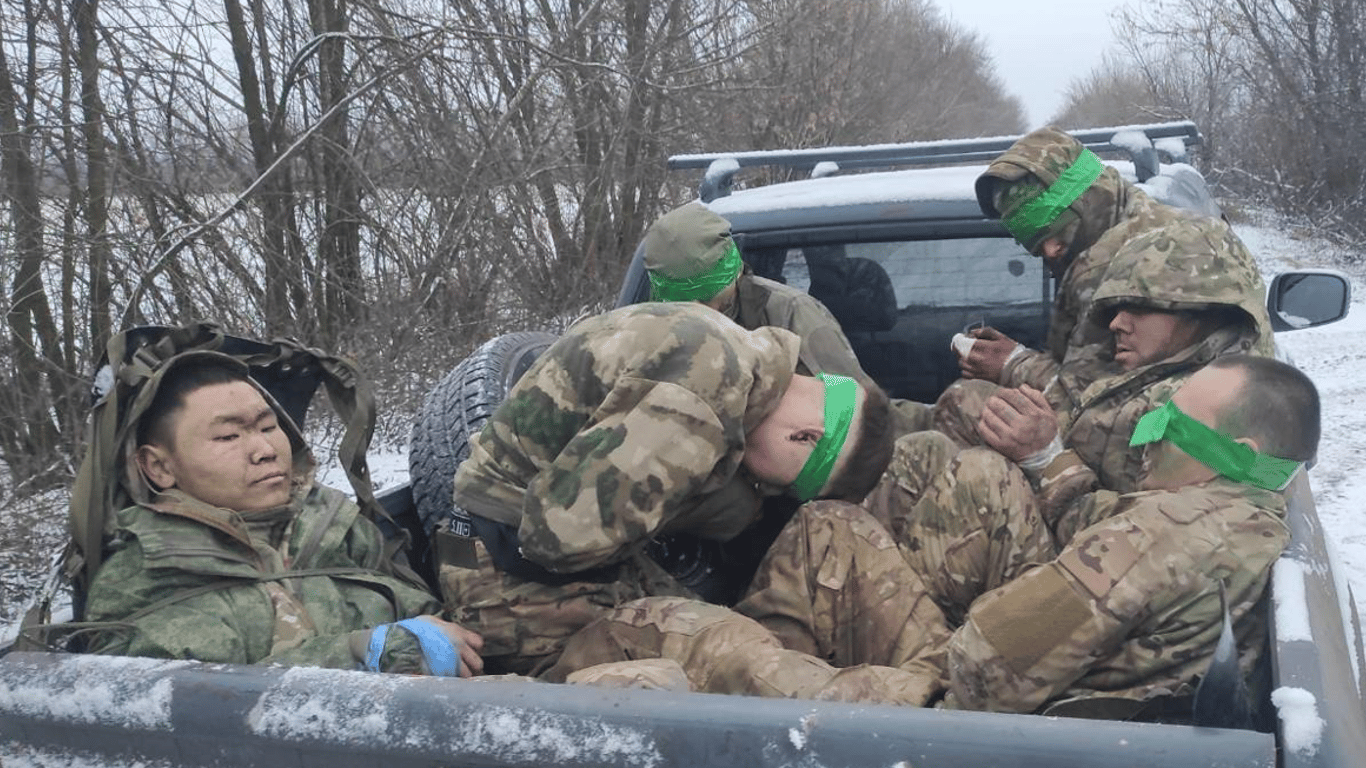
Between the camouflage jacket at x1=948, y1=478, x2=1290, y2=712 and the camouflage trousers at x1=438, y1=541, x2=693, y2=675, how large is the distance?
0.72 m

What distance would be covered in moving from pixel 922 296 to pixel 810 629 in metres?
1.59

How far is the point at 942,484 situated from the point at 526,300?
7412 mm

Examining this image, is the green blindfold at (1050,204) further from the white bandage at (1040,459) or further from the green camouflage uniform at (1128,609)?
the green camouflage uniform at (1128,609)

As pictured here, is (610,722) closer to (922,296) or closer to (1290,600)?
(1290,600)

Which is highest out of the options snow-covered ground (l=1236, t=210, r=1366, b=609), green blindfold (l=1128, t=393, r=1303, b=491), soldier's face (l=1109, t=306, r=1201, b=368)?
soldier's face (l=1109, t=306, r=1201, b=368)

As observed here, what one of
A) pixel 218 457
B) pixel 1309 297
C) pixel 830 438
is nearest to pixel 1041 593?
pixel 830 438

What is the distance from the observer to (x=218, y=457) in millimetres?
2367

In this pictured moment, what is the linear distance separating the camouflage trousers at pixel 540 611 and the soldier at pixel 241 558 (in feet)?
0.44

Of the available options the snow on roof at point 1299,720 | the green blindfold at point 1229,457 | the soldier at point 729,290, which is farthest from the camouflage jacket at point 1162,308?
the snow on roof at point 1299,720

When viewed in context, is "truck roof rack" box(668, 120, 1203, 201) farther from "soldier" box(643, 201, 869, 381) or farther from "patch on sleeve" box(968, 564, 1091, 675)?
"patch on sleeve" box(968, 564, 1091, 675)

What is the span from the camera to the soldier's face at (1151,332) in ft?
9.09

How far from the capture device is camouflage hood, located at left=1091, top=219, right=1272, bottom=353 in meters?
2.70

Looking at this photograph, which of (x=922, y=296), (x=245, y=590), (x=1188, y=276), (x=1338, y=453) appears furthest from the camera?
(x=1338, y=453)

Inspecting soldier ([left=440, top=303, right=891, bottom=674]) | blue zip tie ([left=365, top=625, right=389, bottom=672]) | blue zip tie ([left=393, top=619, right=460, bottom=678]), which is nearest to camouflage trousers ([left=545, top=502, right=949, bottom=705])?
soldier ([left=440, top=303, right=891, bottom=674])
